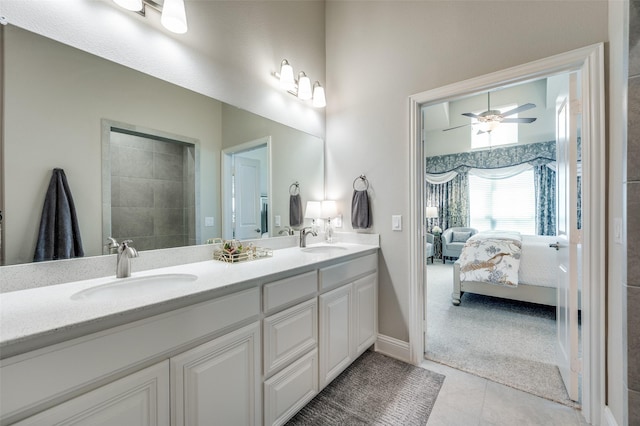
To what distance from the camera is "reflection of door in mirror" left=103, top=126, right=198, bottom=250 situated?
143 centimetres

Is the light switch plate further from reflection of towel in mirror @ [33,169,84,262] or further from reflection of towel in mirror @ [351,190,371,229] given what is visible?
reflection of towel in mirror @ [33,169,84,262]

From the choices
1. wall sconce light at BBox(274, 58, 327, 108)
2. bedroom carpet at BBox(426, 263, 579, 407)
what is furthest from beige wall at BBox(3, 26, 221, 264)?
bedroom carpet at BBox(426, 263, 579, 407)

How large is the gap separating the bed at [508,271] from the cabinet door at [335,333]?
216cm

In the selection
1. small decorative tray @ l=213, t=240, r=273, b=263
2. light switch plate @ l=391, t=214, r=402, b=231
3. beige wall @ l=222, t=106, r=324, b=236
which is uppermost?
beige wall @ l=222, t=106, r=324, b=236

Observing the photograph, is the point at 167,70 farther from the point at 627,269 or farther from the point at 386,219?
the point at 627,269

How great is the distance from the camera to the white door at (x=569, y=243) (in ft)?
5.61

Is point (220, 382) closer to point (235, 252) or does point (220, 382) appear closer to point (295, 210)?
point (235, 252)

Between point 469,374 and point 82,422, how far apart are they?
2.25 m

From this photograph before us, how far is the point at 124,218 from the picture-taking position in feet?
4.77

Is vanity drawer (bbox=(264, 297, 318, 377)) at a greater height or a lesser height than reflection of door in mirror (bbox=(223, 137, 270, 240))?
lesser

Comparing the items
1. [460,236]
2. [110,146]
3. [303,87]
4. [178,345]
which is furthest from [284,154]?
[460,236]

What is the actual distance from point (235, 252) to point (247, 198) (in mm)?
485

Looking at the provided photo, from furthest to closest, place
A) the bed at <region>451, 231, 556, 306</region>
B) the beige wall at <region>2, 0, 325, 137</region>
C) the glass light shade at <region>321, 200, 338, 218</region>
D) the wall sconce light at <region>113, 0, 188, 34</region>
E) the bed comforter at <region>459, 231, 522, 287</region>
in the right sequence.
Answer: the bed comforter at <region>459, 231, 522, 287</region> < the bed at <region>451, 231, 556, 306</region> < the glass light shade at <region>321, 200, 338, 218</region> < the wall sconce light at <region>113, 0, 188, 34</region> < the beige wall at <region>2, 0, 325, 137</region>

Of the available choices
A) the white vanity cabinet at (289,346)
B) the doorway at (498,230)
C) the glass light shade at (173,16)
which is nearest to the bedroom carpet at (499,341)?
the doorway at (498,230)
